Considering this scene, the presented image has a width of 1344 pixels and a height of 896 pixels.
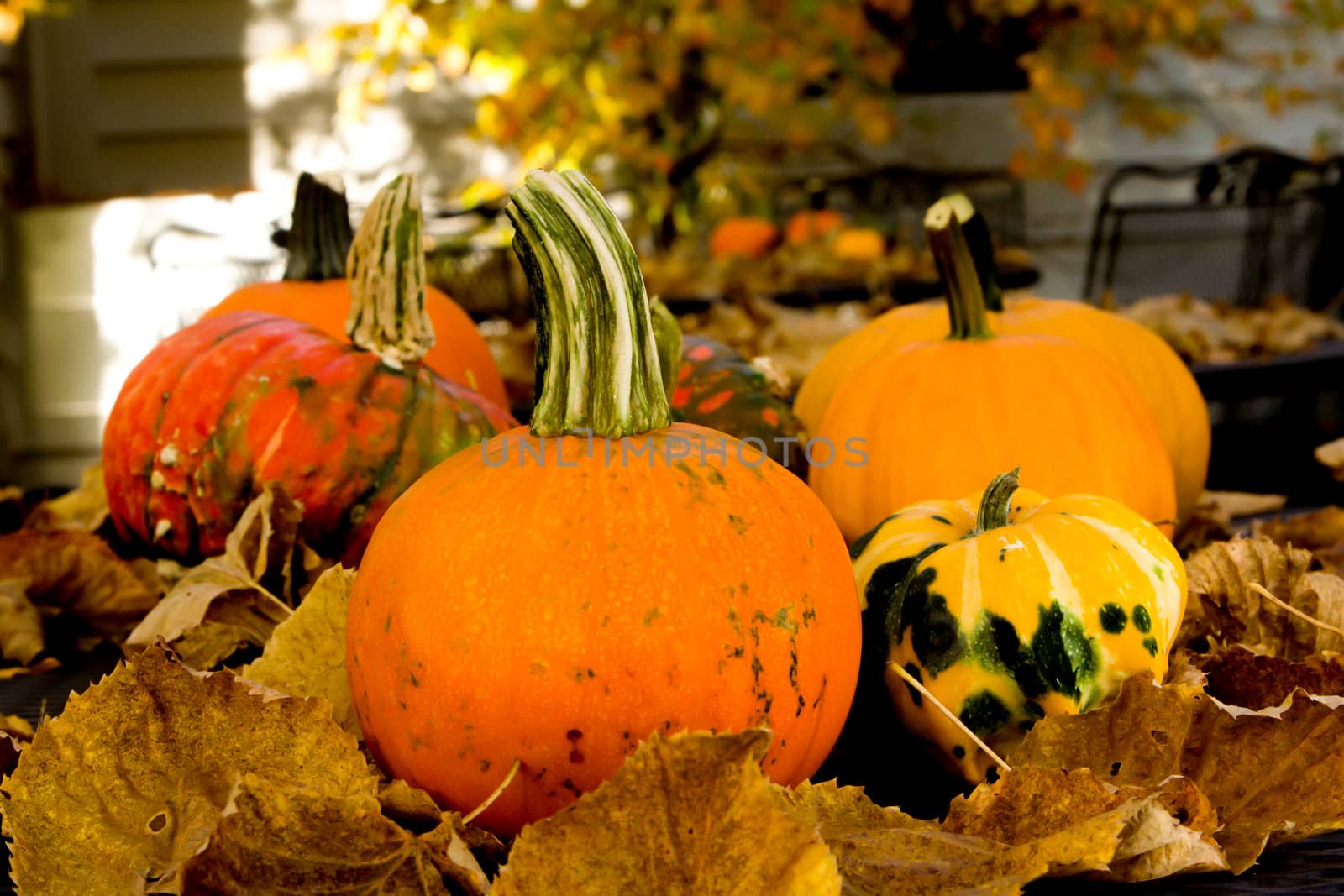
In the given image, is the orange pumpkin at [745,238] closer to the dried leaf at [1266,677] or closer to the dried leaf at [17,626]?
the dried leaf at [17,626]

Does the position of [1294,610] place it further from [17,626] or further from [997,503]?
[17,626]

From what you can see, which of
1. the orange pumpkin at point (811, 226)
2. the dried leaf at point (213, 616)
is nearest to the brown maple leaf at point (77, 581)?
the dried leaf at point (213, 616)

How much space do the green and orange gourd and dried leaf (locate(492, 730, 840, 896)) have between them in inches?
25.9

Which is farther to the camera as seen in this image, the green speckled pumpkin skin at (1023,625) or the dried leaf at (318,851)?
the green speckled pumpkin skin at (1023,625)

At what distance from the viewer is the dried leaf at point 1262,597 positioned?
0.96 meters

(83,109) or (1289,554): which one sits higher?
(83,109)

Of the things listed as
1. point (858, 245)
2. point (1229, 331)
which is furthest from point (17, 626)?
point (858, 245)

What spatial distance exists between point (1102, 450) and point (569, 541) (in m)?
0.69

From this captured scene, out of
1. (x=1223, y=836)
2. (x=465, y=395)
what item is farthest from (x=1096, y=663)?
(x=465, y=395)

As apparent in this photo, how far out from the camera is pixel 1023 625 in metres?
0.85

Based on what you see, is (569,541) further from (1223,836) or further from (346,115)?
(346,115)

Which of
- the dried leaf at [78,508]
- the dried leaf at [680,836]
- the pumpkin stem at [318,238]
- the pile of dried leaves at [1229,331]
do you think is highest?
the pumpkin stem at [318,238]

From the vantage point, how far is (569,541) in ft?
2.47

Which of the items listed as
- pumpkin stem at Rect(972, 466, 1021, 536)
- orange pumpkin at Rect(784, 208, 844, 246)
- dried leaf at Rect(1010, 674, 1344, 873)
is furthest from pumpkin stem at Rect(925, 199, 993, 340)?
orange pumpkin at Rect(784, 208, 844, 246)
